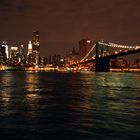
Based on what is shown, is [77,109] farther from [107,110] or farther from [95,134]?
[95,134]

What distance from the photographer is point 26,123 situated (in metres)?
20.5

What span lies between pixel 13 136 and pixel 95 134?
146 inches

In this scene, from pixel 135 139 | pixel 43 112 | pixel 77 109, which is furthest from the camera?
pixel 77 109

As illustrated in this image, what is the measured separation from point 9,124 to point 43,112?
5.08 m

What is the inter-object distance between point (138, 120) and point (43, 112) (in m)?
6.39

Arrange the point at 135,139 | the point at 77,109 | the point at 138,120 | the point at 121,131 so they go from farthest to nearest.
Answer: the point at 77,109, the point at 138,120, the point at 121,131, the point at 135,139

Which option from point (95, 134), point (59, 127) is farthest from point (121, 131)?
point (59, 127)

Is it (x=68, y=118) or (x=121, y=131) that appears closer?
(x=121, y=131)

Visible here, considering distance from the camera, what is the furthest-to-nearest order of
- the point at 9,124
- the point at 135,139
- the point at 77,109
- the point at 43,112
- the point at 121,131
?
the point at 77,109
the point at 43,112
the point at 9,124
the point at 121,131
the point at 135,139

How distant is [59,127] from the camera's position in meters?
19.5

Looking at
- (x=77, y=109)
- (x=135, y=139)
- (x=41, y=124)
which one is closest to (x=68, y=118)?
(x=41, y=124)

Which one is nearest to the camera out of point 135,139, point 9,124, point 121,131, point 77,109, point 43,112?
point 135,139

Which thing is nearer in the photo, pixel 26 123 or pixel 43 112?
pixel 26 123

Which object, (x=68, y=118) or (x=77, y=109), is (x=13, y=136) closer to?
(x=68, y=118)
